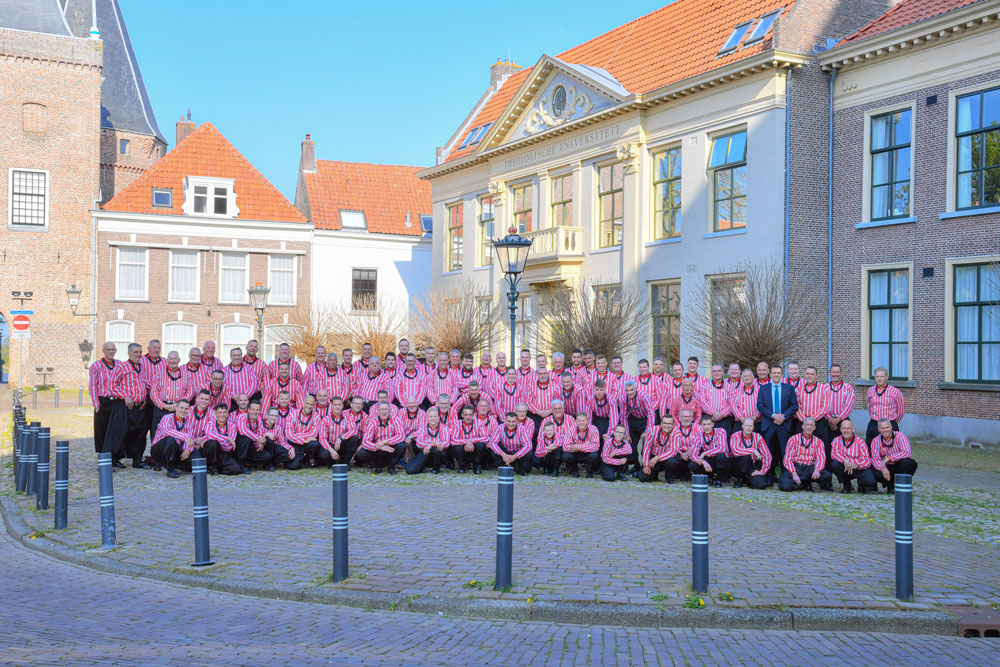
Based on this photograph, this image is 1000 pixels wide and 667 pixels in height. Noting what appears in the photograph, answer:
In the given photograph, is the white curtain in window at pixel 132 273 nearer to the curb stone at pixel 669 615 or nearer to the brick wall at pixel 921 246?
the brick wall at pixel 921 246

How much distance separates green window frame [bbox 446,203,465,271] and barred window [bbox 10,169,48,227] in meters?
18.4

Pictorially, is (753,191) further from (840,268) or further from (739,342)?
(739,342)

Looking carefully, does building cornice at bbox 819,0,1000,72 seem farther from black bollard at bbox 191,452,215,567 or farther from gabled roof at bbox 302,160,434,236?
gabled roof at bbox 302,160,434,236

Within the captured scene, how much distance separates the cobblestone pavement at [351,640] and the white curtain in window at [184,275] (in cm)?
3629

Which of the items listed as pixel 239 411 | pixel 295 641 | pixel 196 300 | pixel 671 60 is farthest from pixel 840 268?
pixel 196 300

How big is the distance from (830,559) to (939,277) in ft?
48.9

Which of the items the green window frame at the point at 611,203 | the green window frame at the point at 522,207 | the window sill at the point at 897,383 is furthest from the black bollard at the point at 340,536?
the green window frame at the point at 522,207

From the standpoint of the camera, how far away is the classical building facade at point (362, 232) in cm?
4538

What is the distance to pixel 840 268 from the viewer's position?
23688 millimetres

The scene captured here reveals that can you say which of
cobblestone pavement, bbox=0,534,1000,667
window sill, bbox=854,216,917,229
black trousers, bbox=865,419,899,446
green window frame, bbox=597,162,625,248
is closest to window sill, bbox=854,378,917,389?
window sill, bbox=854,216,917,229

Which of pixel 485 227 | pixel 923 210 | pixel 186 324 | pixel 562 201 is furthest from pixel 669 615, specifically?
pixel 186 324

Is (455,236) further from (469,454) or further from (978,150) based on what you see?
(469,454)

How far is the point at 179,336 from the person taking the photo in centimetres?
4228

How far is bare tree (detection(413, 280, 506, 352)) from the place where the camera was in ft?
101
